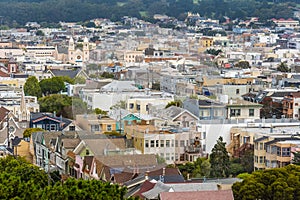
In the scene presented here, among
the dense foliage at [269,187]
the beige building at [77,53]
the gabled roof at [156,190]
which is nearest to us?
the gabled roof at [156,190]

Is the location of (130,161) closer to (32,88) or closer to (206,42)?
(32,88)

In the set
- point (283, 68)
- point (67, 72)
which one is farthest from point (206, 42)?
point (67, 72)

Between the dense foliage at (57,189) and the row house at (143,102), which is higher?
the dense foliage at (57,189)

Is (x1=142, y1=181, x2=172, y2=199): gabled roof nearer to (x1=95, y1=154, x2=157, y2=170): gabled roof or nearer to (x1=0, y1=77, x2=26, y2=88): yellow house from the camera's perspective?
(x1=95, y1=154, x2=157, y2=170): gabled roof

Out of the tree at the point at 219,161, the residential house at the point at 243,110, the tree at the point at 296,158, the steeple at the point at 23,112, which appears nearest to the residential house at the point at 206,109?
the residential house at the point at 243,110

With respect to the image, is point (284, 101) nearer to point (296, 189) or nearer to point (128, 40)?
point (296, 189)

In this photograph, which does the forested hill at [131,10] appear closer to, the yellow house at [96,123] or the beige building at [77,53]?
the beige building at [77,53]
